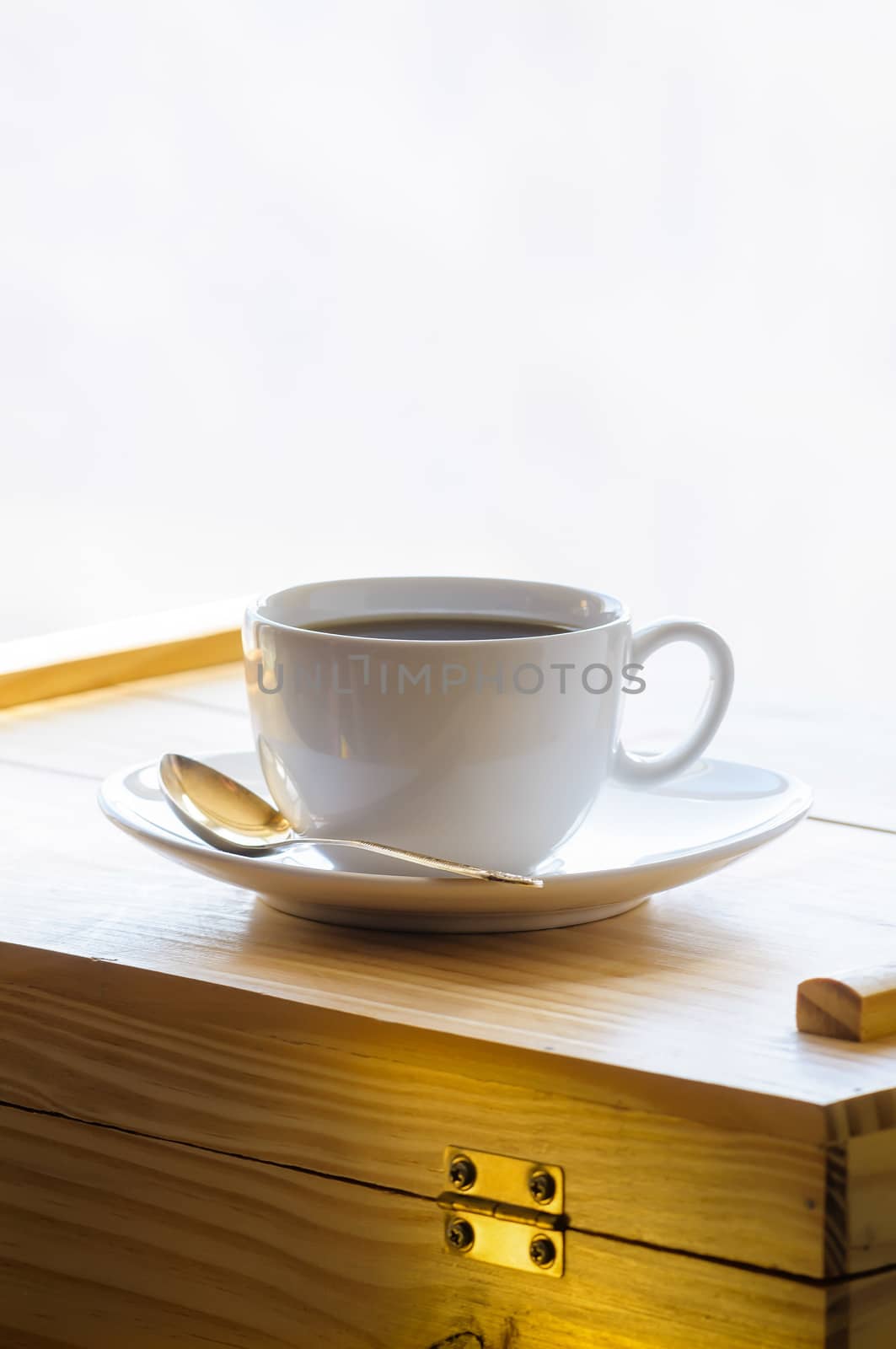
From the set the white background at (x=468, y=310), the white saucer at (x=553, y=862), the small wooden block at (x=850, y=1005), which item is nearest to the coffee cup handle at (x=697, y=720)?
the white saucer at (x=553, y=862)

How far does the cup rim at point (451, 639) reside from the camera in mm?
498

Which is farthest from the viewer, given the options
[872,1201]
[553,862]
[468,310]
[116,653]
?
[468,310]

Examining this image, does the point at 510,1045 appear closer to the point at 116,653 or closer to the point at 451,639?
the point at 451,639

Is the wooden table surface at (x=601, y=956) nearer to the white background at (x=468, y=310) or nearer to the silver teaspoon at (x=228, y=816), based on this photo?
the silver teaspoon at (x=228, y=816)

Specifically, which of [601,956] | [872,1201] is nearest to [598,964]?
[601,956]

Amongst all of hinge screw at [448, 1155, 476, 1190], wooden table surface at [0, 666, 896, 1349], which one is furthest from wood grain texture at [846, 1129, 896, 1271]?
hinge screw at [448, 1155, 476, 1190]

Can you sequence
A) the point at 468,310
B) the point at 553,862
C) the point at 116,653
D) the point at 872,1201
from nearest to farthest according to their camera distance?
the point at 872,1201
the point at 553,862
the point at 116,653
the point at 468,310

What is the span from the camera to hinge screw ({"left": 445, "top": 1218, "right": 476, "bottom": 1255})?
1.53 ft

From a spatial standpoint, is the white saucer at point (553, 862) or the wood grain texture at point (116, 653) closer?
the white saucer at point (553, 862)

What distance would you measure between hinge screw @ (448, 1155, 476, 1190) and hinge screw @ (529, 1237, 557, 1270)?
3 centimetres

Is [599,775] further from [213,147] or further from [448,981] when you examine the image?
[213,147]

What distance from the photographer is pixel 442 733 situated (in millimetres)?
500

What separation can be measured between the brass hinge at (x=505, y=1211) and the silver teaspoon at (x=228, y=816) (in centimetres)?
9

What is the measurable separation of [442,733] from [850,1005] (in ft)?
0.52
